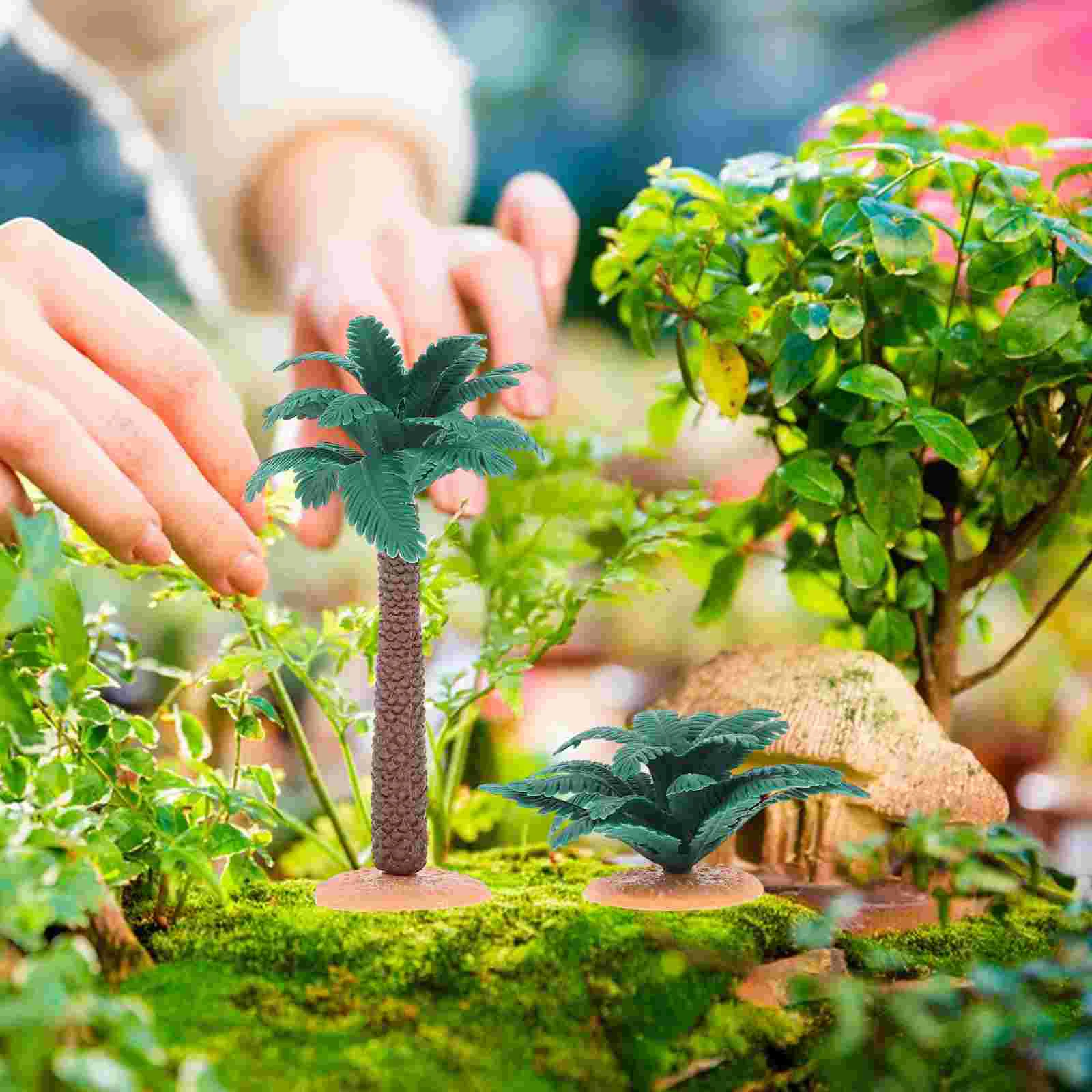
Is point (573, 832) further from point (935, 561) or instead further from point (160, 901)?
point (935, 561)

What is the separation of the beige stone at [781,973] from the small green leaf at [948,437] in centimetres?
46

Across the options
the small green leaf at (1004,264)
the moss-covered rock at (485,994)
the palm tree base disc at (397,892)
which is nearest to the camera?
the moss-covered rock at (485,994)

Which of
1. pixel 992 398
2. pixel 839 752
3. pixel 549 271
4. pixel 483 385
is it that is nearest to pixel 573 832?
pixel 839 752

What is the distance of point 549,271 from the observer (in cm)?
147

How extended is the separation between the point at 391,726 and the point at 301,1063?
341 mm

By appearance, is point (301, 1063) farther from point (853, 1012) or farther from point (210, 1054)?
point (853, 1012)

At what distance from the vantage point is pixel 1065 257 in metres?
1.09

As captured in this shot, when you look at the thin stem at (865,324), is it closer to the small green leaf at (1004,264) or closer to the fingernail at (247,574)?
the small green leaf at (1004,264)

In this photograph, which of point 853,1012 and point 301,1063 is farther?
point 301,1063

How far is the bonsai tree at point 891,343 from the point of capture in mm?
1040

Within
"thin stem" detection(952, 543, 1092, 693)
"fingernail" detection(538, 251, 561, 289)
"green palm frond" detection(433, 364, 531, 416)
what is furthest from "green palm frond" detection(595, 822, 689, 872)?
"fingernail" detection(538, 251, 561, 289)

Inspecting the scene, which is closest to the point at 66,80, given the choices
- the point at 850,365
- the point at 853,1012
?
the point at 850,365

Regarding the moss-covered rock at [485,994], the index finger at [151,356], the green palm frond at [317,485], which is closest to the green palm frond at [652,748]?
the moss-covered rock at [485,994]

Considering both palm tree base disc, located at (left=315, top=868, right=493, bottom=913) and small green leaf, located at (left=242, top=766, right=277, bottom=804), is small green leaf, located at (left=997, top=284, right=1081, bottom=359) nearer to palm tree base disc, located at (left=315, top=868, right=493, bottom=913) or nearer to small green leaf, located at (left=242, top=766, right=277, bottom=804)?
palm tree base disc, located at (left=315, top=868, right=493, bottom=913)
